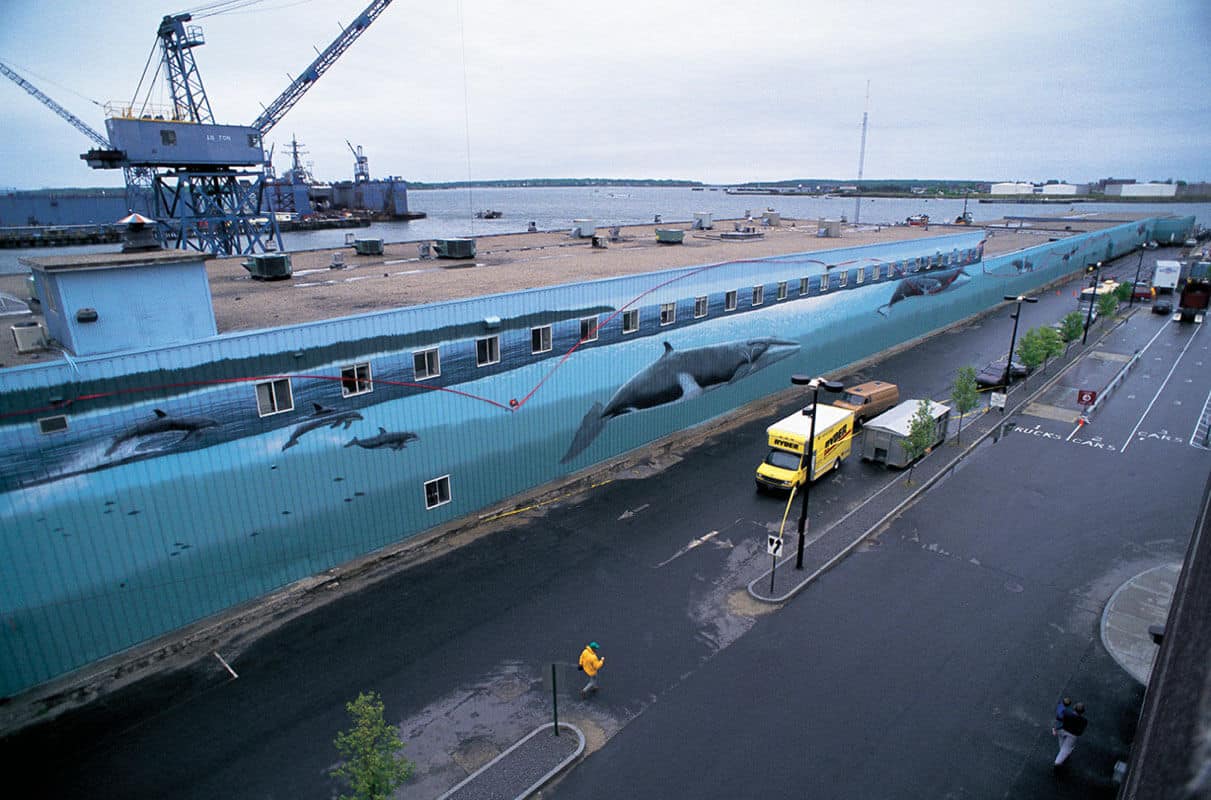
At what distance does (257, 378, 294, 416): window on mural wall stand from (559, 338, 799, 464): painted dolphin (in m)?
10.8

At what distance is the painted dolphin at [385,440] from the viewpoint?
781 inches

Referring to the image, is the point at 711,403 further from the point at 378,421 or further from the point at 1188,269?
the point at 1188,269

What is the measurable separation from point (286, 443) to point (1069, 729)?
19367 mm

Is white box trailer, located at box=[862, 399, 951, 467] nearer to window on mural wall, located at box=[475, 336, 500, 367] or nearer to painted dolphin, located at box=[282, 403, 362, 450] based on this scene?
window on mural wall, located at box=[475, 336, 500, 367]

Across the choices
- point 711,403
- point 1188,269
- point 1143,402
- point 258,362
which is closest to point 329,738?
point 258,362

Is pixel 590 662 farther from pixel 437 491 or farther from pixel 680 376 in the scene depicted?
pixel 680 376

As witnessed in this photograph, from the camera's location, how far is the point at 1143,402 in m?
34.9

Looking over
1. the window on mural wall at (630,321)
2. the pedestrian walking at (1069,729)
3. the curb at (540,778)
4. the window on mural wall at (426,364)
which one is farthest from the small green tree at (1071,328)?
the curb at (540,778)

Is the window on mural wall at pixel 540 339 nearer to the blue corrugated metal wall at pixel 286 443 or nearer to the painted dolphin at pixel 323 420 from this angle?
the blue corrugated metal wall at pixel 286 443

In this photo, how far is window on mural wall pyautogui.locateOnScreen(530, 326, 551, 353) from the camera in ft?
79.0

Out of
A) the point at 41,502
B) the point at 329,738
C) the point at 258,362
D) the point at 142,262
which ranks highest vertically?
the point at 142,262

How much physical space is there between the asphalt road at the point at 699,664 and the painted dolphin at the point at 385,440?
3.91 metres

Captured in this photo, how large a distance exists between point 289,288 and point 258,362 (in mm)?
9486

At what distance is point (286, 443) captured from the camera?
723 inches
